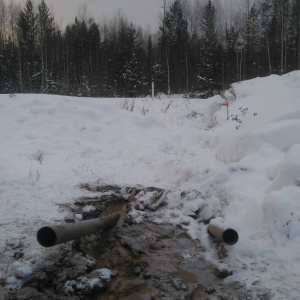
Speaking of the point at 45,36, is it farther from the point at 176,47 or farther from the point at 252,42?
the point at 252,42

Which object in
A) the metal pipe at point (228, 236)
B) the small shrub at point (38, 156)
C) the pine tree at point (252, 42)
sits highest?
the pine tree at point (252, 42)

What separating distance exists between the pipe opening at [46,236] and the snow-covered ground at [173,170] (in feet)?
1.15

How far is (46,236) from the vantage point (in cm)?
356

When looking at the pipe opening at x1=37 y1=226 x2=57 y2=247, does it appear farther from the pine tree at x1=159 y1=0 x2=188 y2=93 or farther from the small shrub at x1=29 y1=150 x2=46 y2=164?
the pine tree at x1=159 y1=0 x2=188 y2=93

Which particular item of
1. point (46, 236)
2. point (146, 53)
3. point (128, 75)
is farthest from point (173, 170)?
point (146, 53)

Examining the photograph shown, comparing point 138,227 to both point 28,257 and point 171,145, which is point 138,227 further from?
point 171,145

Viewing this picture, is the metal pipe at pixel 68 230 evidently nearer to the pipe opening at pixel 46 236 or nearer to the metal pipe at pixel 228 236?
the pipe opening at pixel 46 236

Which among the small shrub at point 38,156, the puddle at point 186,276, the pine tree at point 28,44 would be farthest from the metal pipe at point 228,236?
the pine tree at point 28,44

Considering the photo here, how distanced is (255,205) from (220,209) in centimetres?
55

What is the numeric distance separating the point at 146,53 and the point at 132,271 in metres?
42.1

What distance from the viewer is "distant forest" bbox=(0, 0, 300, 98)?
31.9m

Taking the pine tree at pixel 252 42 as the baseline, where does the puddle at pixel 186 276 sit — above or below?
below

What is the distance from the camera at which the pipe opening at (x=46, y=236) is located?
11.6 ft

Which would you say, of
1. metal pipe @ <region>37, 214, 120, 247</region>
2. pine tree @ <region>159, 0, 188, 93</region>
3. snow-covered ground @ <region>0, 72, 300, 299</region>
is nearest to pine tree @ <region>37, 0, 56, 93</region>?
pine tree @ <region>159, 0, 188, 93</region>
